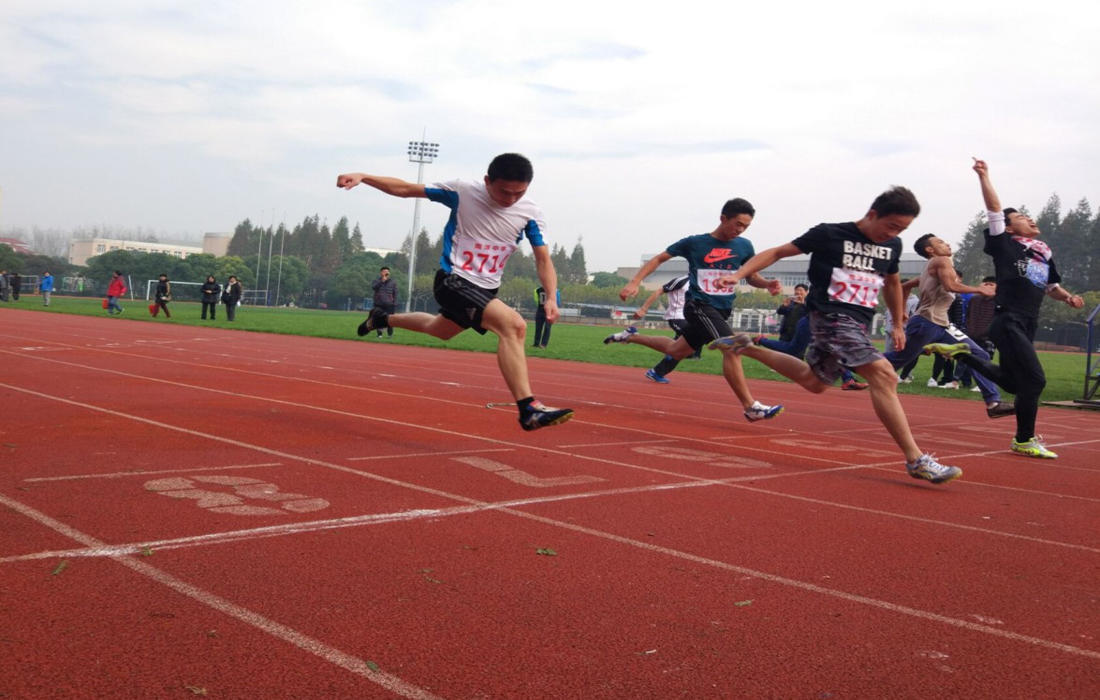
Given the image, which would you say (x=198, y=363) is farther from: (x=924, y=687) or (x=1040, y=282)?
(x=924, y=687)

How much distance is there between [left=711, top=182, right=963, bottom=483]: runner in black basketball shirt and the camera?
6.36 metres

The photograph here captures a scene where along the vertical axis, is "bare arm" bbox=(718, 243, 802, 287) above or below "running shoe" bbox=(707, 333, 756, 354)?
above

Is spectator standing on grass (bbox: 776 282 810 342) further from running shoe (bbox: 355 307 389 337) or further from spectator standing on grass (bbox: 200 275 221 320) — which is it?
spectator standing on grass (bbox: 200 275 221 320)

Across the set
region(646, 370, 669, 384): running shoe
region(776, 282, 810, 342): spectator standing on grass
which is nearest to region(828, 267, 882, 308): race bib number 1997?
region(646, 370, 669, 384): running shoe

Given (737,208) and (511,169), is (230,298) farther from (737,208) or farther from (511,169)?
(511,169)

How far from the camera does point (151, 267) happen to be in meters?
95.6

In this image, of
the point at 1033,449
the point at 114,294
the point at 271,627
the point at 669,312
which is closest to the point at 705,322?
the point at 1033,449

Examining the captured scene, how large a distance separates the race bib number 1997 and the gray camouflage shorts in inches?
4.9

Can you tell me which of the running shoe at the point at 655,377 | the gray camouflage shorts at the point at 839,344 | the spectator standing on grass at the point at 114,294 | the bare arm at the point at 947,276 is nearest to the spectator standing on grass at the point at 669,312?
the running shoe at the point at 655,377

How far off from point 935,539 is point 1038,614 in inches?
45.9

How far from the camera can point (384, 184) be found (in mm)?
6559

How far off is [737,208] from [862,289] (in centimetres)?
262

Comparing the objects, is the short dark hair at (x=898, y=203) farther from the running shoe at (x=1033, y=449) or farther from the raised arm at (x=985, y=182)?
the running shoe at (x=1033, y=449)

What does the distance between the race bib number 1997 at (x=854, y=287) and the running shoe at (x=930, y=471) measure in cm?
109
